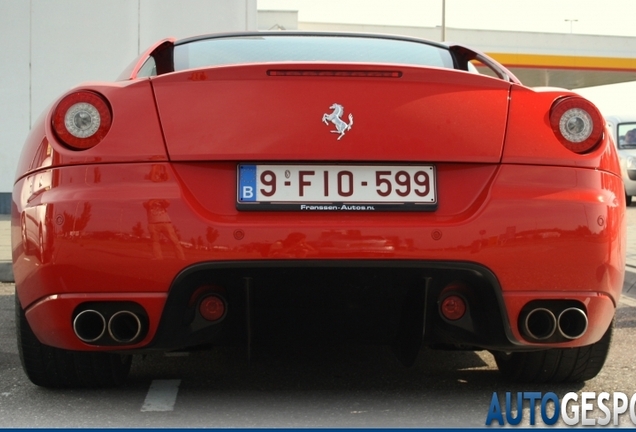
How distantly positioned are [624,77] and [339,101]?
149 ft

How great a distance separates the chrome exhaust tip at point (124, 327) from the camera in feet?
11.2

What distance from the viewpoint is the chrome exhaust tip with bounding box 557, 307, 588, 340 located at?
3471mm

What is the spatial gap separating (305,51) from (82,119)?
0.95 meters

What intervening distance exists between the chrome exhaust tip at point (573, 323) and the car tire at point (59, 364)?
1.59m

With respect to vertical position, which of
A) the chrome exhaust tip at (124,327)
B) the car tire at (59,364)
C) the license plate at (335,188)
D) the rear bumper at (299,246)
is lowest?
the car tire at (59,364)

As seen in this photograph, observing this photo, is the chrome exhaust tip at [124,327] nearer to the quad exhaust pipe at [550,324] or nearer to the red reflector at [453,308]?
the red reflector at [453,308]

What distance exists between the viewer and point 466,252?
3328 millimetres

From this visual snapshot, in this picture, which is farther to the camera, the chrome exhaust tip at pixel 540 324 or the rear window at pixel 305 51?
the rear window at pixel 305 51

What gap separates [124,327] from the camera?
11.3 feet

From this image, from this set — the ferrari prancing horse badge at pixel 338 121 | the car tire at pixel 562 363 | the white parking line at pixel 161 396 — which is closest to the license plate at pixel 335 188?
the ferrari prancing horse badge at pixel 338 121

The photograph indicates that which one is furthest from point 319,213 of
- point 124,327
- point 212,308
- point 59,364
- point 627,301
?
point 627,301

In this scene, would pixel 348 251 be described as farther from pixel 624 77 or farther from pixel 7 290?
pixel 624 77

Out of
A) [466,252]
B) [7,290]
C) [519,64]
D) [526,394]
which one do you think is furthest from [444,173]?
[519,64]

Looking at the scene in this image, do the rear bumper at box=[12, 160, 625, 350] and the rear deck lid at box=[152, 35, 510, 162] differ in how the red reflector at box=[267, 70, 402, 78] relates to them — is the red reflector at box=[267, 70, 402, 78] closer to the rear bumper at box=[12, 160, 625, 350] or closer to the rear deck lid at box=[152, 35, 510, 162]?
the rear deck lid at box=[152, 35, 510, 162]
